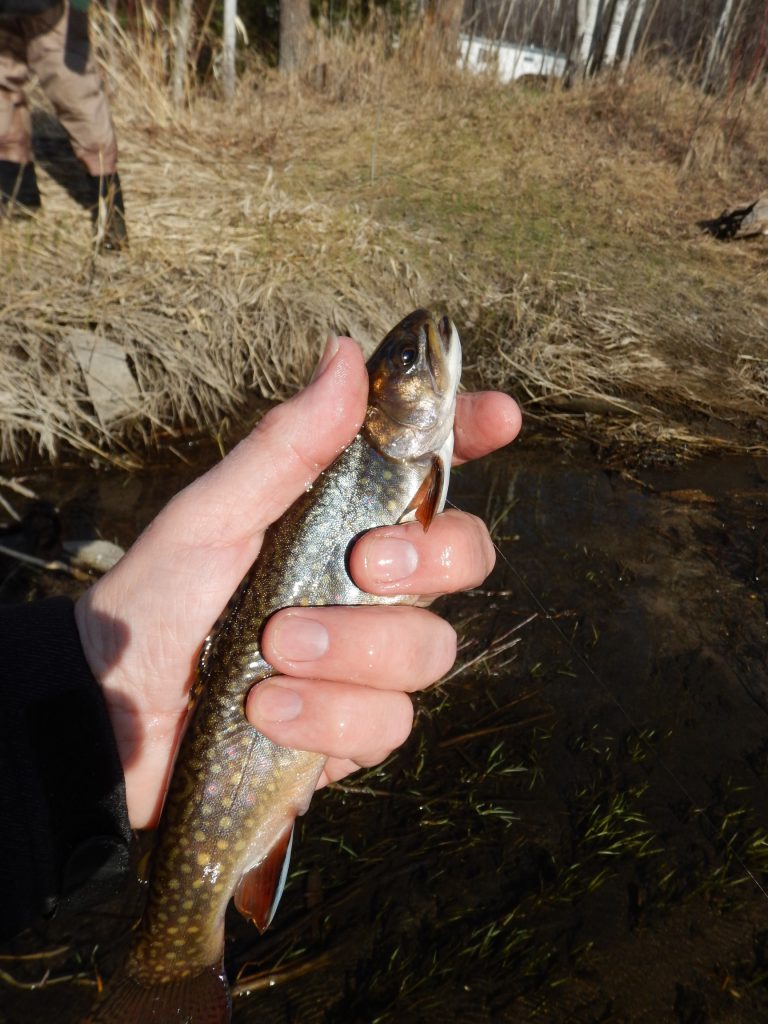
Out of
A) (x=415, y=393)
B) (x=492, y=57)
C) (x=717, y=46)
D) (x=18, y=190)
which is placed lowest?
(x=18, y=190)

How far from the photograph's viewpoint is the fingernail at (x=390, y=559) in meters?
2.05

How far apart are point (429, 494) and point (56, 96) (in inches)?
229

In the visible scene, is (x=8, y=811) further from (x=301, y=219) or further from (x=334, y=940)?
(x=301, y=219)

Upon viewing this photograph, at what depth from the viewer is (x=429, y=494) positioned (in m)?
2.21

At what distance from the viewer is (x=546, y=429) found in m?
5.63

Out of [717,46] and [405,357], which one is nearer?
[405,357]

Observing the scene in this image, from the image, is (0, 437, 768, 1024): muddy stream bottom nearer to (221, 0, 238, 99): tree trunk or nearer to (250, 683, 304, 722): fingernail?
(250, 683, 304, 722): fingernail

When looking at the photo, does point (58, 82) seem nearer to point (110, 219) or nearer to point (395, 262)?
point (110, 219)

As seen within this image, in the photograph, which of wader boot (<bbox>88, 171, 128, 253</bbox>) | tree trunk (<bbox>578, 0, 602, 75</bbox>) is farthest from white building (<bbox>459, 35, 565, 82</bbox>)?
wader boot (<bbox>88, 171, 128, 253</bbox>)

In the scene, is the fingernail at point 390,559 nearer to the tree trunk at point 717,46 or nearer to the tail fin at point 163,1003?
the tail fin at point 163,1003

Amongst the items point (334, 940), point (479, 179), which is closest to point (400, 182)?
point (479, 179)

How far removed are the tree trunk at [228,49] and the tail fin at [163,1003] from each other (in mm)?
11023

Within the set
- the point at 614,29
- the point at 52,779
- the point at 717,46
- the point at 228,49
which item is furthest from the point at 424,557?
the point at 717,46

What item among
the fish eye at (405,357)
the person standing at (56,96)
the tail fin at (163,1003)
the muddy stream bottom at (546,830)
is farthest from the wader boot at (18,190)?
the tail fin at (163,1003)
